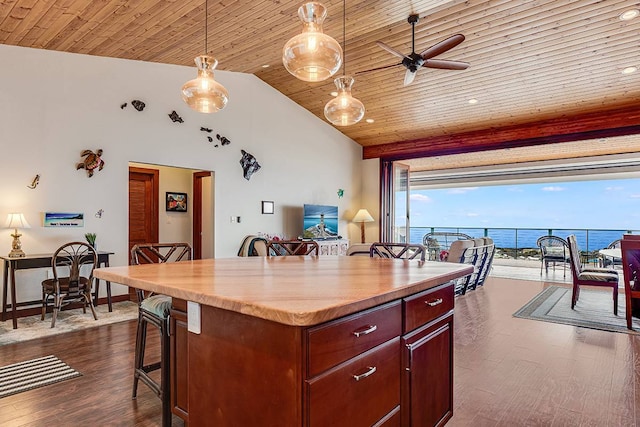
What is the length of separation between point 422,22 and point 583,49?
210cm

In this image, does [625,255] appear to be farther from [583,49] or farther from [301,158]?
[301,158]

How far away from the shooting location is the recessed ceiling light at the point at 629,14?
4.13 metres

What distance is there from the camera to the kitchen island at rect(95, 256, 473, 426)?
1184 mm

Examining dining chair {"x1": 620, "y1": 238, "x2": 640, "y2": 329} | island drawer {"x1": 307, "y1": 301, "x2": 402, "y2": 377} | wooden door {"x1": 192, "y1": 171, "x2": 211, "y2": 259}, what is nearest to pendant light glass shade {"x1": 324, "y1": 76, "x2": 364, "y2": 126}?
island drawer {"x1": 307, "y1": 301, "x2": 402, "y2": 377}

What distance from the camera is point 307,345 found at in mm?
1158

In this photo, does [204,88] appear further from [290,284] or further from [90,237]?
[90,237]

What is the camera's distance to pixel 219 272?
1.96 metres

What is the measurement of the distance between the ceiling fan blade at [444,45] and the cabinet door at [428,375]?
9.67ft

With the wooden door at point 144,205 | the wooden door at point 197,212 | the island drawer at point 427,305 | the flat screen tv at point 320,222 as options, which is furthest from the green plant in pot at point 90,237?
the island drawer at point 427,305

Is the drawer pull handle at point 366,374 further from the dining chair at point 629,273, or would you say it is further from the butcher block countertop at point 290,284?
the dining chair at point 629,273

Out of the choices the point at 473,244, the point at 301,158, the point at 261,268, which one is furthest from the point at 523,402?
the point at 301,158

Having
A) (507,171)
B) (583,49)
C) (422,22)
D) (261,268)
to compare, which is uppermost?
(422,22)

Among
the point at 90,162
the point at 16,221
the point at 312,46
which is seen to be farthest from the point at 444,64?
the point at 16,221

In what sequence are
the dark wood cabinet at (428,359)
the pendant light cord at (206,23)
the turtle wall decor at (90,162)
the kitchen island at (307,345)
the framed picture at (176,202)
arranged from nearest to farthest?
the kitchen island at (307,345) < the dark wood cabinet at (428,359) < the pendant light cord at (206,23) < the turtle wall decor at (90,162) < the framed picture at (176,202)
